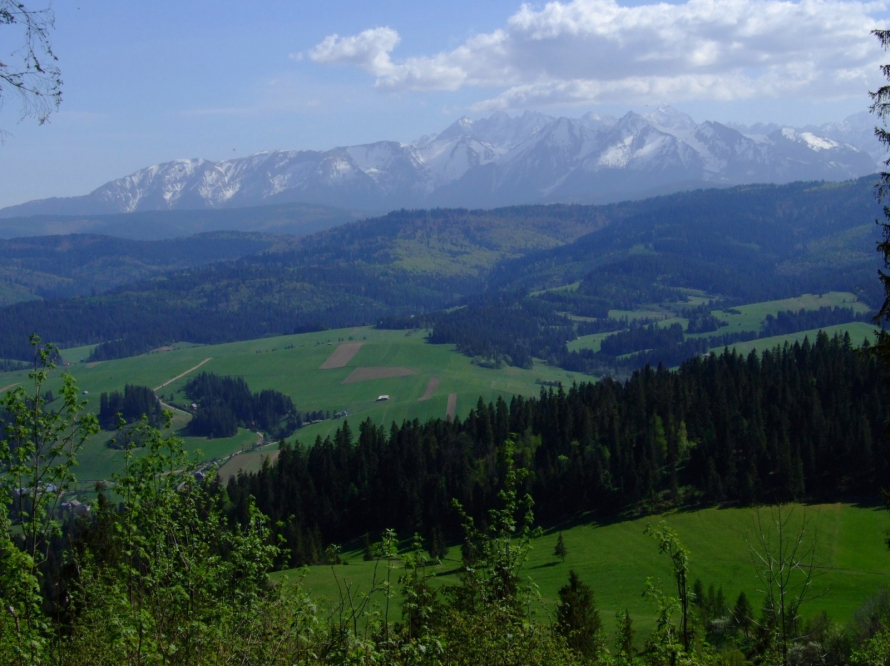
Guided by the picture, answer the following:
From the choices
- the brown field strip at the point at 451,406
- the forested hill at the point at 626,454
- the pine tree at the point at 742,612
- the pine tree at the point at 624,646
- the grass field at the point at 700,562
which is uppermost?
the pine tree at the point at 624,646

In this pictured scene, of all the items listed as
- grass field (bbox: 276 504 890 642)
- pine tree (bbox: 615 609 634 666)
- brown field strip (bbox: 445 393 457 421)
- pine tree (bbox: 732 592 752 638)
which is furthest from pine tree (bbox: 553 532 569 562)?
brown field strip (bbox: 445 393 457 421)

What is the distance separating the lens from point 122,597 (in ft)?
49.8

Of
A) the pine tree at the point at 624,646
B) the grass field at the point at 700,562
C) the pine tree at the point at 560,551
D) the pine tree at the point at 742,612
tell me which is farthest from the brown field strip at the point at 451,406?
the pine tree at the point at 624,646

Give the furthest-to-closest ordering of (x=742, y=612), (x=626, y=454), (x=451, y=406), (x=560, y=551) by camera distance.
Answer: (x=451, y=406) < (x=626, y=454) < (x=560, y=551) < (x=742, y=612)

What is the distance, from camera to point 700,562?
69875 mm

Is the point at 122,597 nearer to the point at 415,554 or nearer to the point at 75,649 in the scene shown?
the point at 75,649

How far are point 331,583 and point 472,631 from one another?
5176cm

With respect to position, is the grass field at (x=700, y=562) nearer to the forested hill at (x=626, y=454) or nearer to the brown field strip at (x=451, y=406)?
the forested hill at (x=626, y=454)

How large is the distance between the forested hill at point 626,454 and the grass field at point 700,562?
17.5ft

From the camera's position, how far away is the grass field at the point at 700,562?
6031 centimetres

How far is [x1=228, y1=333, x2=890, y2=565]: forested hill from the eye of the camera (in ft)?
283

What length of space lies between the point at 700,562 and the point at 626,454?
24614mm

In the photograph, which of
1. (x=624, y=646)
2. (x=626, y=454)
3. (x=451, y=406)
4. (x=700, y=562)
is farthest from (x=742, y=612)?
(x=451, y=406)

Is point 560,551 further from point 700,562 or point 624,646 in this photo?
point 624,646
